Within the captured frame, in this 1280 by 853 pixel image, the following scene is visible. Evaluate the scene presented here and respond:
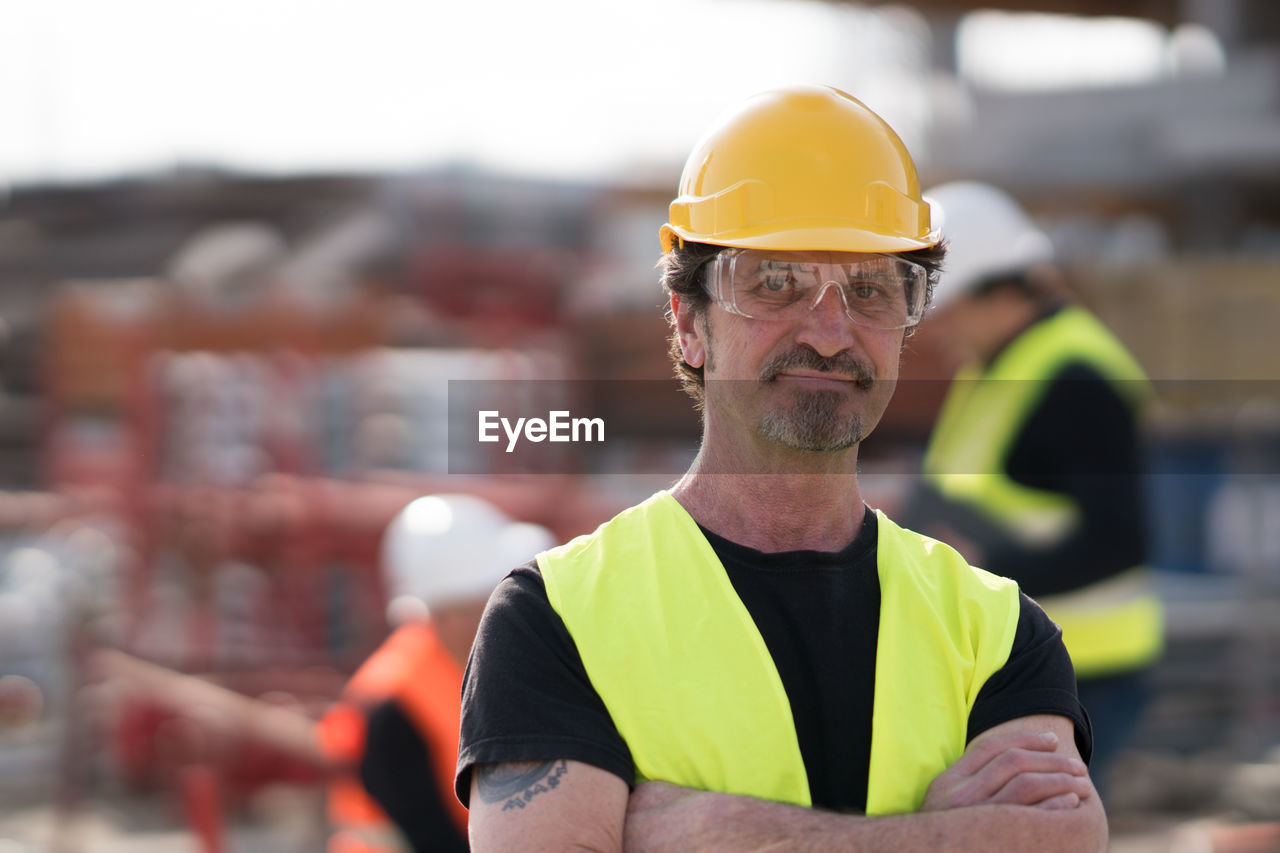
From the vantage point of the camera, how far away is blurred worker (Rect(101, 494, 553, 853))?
4.22 meters

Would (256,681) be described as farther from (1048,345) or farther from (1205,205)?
(1205,205)

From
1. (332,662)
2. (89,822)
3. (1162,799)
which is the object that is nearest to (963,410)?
(1162,799)

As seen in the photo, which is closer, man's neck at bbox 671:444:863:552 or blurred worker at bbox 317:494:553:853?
man's neck at bbox 671:444:863:552

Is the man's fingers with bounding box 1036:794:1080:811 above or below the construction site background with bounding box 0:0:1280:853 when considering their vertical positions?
above

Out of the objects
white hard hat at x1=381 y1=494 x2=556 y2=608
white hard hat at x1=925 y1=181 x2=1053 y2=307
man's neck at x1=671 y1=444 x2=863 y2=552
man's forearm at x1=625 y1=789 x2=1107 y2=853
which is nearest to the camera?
man's forearm at x1=625 y1=789 x2=1107 y2=853

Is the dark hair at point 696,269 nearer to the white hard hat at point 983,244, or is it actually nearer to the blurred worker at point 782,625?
the blurred worker at point 782,625

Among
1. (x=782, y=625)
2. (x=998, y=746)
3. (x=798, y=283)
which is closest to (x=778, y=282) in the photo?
(x=798, y=283)

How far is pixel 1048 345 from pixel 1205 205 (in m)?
15.9

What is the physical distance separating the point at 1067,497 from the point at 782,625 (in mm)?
2083

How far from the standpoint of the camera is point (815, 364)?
6.30 feet

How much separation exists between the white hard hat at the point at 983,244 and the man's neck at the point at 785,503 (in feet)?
7.32

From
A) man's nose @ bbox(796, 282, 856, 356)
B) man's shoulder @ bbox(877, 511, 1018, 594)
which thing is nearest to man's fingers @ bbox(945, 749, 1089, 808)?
man's shoulder @ bbox(877, 511, 1018, 594)

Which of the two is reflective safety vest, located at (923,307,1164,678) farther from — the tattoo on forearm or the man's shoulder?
the tattoo on forearm

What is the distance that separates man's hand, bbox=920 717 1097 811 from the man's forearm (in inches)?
1.0
